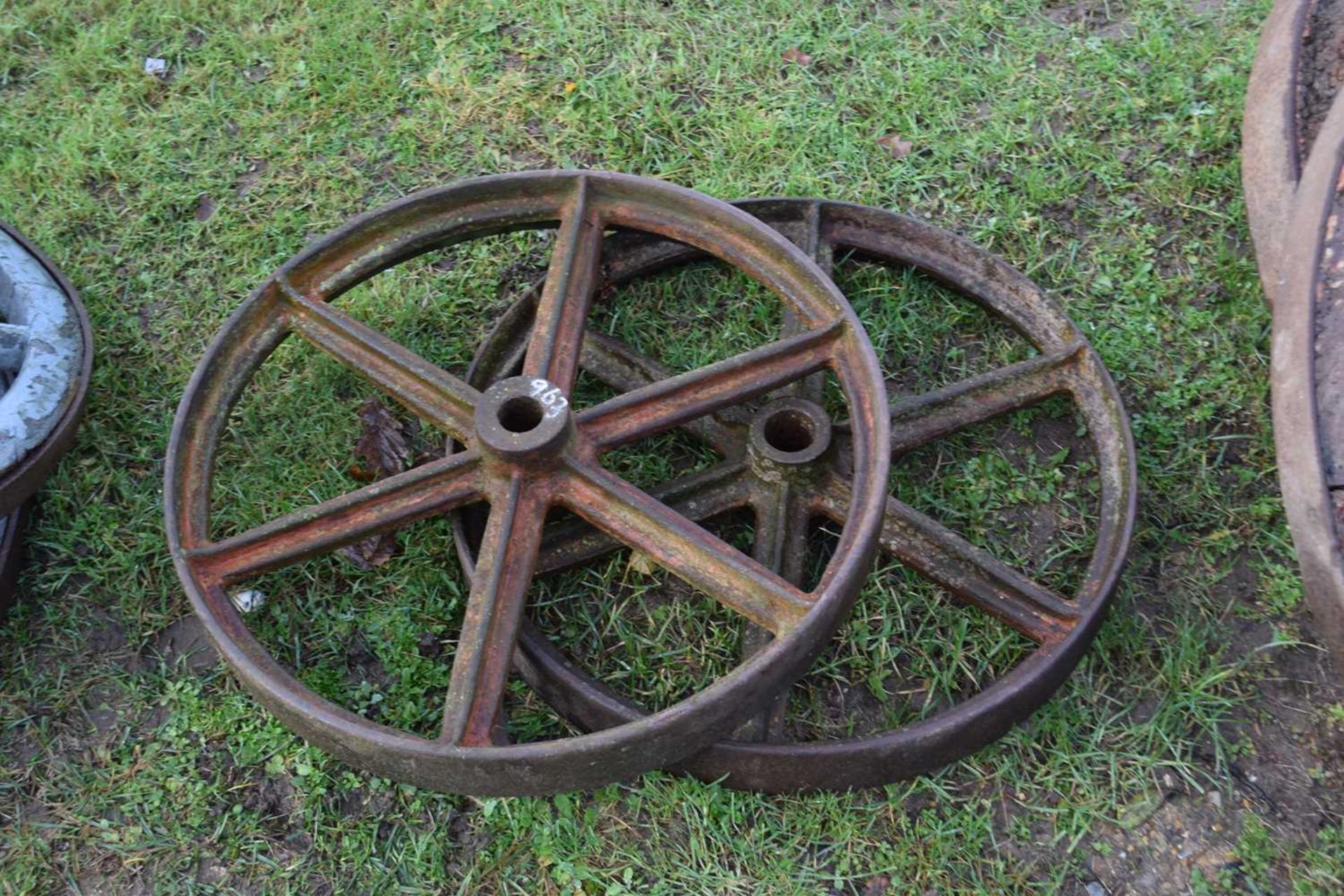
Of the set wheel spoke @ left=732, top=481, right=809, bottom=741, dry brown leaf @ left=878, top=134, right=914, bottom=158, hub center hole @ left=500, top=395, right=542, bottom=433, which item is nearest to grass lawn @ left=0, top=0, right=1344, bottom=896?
dry brown leaf @ left=878, top=134, right=914, bottom=158

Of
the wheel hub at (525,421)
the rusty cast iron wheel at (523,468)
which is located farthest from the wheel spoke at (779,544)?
the wheel hub at (525,421)

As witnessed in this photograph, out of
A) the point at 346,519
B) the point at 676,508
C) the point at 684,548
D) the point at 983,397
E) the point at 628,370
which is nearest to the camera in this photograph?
the point at 684,548

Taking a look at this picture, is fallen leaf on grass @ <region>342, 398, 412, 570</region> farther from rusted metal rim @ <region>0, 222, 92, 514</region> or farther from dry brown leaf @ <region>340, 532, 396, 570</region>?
rusted metal rim @ <region>0, 222, 92, 514</region>

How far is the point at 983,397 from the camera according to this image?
9.61 ft

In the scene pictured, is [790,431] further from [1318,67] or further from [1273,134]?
[1318,67]

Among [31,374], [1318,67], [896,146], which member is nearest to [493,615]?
[31,374]

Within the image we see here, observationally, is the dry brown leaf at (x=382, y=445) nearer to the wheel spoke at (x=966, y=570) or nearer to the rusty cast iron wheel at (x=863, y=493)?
the rusty cast iron wheel at (x=863, y=493)

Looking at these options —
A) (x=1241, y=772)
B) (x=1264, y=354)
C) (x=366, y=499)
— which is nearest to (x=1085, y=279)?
(x=1264, y=354)

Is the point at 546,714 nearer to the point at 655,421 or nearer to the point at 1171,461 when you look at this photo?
the point at 655,421

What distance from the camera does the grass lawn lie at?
258 cm

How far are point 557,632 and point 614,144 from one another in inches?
67.4

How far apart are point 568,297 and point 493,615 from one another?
819mm

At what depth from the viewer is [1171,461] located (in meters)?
2.96

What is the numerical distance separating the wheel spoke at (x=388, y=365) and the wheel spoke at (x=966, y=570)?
0.96 metres
